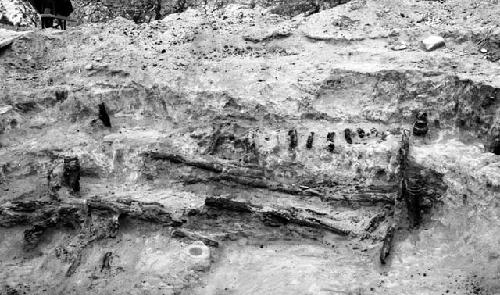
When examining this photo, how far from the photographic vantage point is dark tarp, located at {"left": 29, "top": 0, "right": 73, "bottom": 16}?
2879cm

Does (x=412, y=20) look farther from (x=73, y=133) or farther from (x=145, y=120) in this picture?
(x=73, y=133)

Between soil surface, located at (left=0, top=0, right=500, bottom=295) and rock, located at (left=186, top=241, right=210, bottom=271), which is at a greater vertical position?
soil surface, located at (left=0, top=0, right=500, bottom=295)

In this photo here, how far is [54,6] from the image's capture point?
28.7 meters

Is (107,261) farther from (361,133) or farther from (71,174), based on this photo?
(361,133)

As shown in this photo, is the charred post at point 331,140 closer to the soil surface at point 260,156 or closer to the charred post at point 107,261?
the soil surface at point 260,156

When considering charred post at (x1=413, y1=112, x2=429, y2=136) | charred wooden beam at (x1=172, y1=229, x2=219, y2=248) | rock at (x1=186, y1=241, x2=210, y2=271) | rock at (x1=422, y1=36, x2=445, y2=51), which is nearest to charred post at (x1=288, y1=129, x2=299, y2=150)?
charred post at (x1=413, y1=112, x2=429, y2=136)

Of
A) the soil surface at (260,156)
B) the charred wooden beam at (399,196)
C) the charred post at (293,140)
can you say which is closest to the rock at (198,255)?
the soil surface at (260,156)

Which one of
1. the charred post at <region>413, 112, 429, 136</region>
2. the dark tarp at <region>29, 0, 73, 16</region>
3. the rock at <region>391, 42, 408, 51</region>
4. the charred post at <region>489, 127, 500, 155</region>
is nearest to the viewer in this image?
the charred post at <region>489, 127, 500, 155</region>

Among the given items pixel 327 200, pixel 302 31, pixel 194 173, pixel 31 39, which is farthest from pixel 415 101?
pixel 31 39

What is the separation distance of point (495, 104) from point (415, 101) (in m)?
2.70

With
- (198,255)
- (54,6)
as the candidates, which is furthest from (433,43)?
(54,6)

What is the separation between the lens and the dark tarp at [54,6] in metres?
28.8

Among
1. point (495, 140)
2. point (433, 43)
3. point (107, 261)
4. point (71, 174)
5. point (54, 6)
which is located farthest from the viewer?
point (54, 6)

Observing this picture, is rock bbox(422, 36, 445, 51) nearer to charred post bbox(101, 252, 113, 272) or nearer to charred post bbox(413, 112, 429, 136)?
charred post bbox(413, 112, 429, 136)
